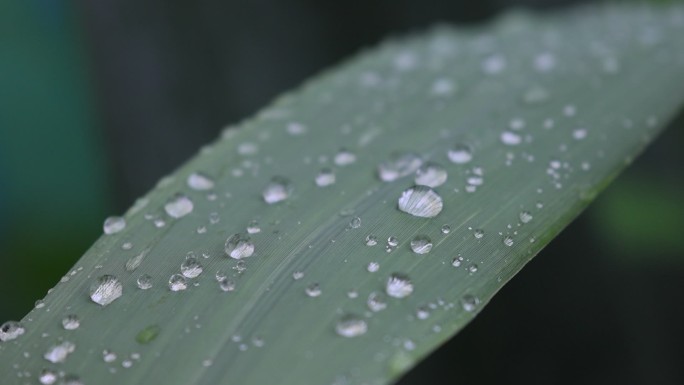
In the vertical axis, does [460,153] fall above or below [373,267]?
above

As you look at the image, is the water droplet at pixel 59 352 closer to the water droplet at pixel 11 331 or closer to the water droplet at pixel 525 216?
the water droplet at pixel 11 331

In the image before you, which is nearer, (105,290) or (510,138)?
(105,290)

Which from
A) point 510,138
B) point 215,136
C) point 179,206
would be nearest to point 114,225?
point 179,206

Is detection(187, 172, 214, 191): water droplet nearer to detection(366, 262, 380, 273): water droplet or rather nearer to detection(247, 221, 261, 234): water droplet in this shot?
detection(247, 221, 261, 234): water droplet

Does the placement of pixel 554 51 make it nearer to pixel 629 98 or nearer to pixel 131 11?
pixel 629 98

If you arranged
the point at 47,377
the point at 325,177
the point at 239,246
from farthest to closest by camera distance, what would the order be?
the point at 325,177 < the point at 239,246 < the point at 47,377

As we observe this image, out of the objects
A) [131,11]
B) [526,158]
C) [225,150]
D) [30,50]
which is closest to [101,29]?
[131,11]

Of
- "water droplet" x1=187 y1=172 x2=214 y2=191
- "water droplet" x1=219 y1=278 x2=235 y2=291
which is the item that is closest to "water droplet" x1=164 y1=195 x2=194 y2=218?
"water droplet" x1=187 y1=172 x2=214 y2=191

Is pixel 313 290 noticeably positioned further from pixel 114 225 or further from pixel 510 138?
pixel 510 138
